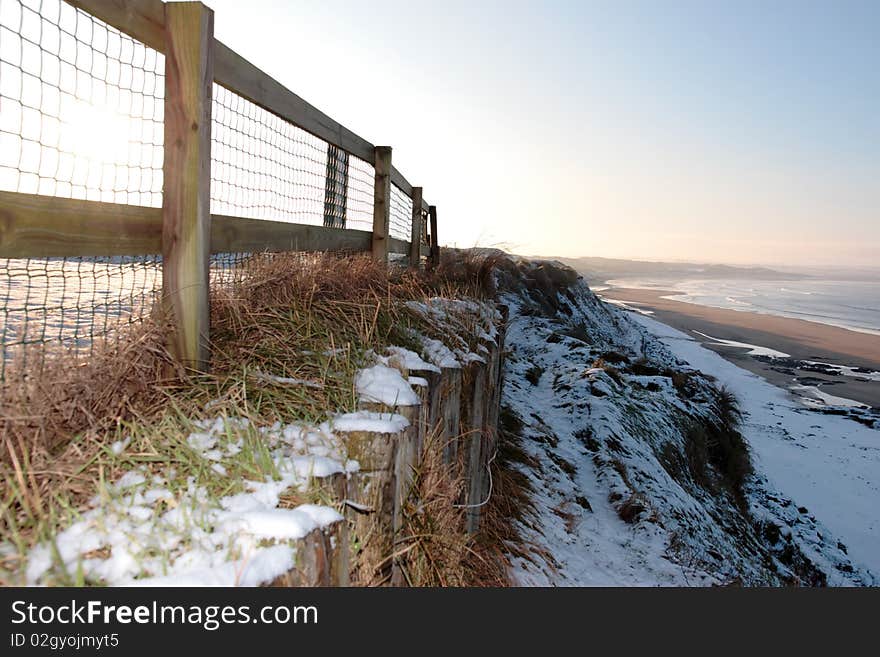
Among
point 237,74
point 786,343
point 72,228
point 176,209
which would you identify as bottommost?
point 786,343

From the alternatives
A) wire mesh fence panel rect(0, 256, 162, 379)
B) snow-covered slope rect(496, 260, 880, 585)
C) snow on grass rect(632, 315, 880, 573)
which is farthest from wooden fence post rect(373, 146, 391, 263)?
snow on grass rect(632, 315, 880, 573)

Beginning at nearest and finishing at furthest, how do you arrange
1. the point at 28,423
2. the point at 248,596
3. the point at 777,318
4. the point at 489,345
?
the point at 248,596 → the point at 28,423 → the point at 489,345 → the point at 777,318

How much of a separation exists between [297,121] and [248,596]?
3.20m

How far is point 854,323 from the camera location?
46062 mm

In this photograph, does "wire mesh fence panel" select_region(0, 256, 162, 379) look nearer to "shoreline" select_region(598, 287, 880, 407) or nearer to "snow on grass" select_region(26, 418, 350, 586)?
"snow on grass" select_region(26, 418, 350, 586)

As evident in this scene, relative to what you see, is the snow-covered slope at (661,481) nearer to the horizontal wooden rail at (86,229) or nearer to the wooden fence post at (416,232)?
the wooden fence post at (416,232)

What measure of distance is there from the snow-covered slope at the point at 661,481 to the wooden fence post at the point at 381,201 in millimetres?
2498

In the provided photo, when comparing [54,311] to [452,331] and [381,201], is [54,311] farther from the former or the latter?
[381,201]

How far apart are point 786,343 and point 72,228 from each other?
37566 millimetres

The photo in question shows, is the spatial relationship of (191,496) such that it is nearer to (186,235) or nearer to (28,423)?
(28,423)

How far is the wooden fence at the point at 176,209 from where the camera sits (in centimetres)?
212

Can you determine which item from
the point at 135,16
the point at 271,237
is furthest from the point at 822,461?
the point at 135,16

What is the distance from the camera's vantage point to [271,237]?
3604 mm

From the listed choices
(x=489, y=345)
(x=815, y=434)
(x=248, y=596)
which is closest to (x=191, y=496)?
(x=248, y=596)
